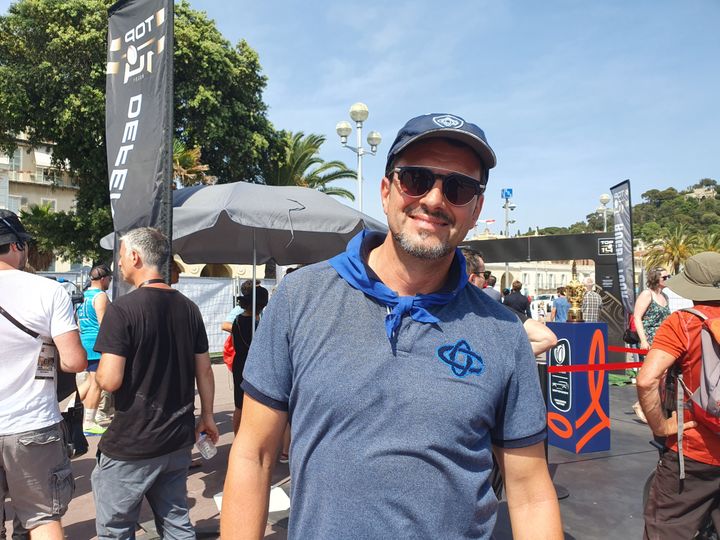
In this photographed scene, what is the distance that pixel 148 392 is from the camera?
2861 mm

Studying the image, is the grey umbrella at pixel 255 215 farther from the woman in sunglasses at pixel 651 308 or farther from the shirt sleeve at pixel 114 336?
the woman in sunglasses at pixel 651 308

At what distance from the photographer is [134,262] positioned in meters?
3.06

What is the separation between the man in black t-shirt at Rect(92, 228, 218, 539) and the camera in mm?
2744

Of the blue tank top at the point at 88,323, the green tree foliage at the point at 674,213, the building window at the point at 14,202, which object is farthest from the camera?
the green tree foliage at the point at 674,213

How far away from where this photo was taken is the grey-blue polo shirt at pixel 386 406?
1259 mm

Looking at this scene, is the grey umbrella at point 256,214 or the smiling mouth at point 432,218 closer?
the smiling mouth at point 432,218

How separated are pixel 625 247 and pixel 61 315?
406 inches

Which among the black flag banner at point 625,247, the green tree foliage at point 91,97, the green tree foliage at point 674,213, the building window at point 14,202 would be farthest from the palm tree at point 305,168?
the green tree foliage at point 674,213

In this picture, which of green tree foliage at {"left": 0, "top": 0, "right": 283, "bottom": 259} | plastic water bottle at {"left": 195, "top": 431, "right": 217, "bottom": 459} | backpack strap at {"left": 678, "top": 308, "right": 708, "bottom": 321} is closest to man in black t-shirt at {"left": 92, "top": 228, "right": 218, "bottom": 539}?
plastic water bottle at {"left": 195, "top": 431, "right": 217, "bottom": 459}

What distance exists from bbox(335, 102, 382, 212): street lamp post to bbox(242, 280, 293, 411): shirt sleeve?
1349 cm

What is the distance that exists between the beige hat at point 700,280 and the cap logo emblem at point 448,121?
200 cm

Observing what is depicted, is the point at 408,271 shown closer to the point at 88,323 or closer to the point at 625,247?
the point at 88,323

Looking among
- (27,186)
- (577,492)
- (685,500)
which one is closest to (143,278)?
(685,500)

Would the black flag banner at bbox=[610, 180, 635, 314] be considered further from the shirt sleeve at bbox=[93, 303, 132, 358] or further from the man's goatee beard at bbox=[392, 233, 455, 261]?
the man's goatee beard at bbox=[392, 233, 455, 261]
